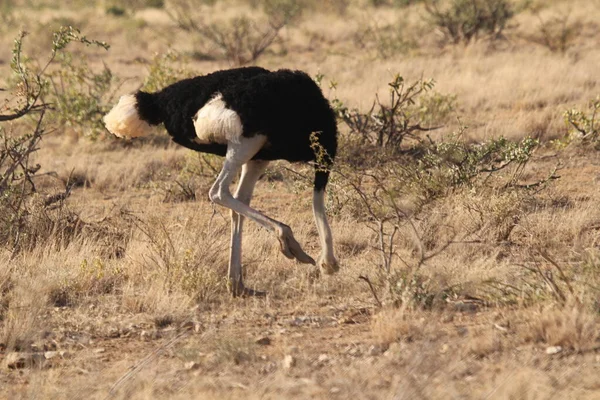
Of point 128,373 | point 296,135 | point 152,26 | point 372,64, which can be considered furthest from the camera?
point 152,26

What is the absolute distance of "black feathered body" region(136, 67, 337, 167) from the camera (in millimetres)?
6078

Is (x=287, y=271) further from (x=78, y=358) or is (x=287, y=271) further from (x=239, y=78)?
(x=78, y=358)

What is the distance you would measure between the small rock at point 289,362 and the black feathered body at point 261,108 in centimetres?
154

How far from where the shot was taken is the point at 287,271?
6945 millimetres

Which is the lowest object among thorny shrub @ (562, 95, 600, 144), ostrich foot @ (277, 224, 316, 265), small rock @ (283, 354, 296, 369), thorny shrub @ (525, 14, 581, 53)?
small rock @ (283, 354, 296, 369)

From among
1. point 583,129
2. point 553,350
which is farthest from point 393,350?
point 583,129

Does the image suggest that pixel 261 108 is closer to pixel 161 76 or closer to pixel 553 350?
pixel 553 350

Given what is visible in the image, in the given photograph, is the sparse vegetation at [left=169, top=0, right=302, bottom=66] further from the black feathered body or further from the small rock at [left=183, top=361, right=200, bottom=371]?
Answer: the small rock at [left=183, top=361, right=200, bottom=371]

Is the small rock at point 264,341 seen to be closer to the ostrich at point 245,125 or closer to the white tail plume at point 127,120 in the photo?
the ostrich at point 245,125

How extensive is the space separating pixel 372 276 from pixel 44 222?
2.85 metres

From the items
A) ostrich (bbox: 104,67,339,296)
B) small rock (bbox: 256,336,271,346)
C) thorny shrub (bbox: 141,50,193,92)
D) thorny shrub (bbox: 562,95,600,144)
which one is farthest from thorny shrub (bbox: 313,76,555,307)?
thorny shrub (bbox: 141,50,193,92)

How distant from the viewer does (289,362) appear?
509cm

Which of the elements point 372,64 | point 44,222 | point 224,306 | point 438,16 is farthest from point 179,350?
point 438,16

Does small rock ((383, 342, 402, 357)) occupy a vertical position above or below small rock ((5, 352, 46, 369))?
above
